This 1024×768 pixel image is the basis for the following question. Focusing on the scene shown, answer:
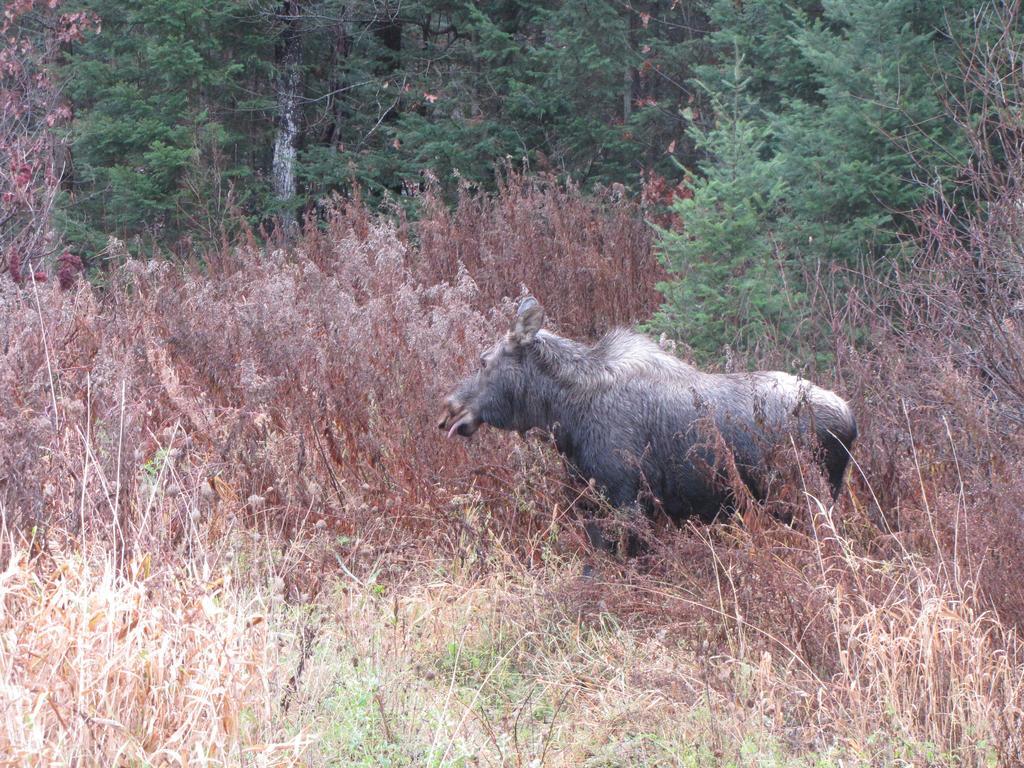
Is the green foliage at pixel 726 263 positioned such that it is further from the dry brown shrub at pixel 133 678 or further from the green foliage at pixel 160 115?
the green foliage at pixel 160 115

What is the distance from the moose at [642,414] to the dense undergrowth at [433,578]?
0.73ft

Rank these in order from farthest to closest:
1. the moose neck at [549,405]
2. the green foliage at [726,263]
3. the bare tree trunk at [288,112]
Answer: the bare tree trunk at [288,112] → the green foliage at [726,263] → the moose neck at [549,405]

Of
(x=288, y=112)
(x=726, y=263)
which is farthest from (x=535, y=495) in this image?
(x=288, y=112)

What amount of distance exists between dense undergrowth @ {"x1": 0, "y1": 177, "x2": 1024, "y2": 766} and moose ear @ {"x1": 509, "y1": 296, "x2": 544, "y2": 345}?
61 centimetres

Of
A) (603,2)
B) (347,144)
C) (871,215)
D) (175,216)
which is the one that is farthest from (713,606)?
(347,144)

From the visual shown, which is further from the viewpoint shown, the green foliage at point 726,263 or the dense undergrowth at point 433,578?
the green foliage at point 726,263

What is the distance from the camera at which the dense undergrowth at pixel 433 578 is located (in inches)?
155

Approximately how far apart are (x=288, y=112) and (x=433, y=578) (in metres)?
12.6

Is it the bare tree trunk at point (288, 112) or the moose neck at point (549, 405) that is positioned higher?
the bare tree trunk at point (288, 112)

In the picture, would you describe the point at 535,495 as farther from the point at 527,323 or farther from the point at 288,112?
the point at 288,112

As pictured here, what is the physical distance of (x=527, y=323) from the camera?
21.0ft

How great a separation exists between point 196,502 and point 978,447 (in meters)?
3.45

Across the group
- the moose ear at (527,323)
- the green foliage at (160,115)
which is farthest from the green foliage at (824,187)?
the green foliage at (160,115)

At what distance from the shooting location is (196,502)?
16.5 feet
